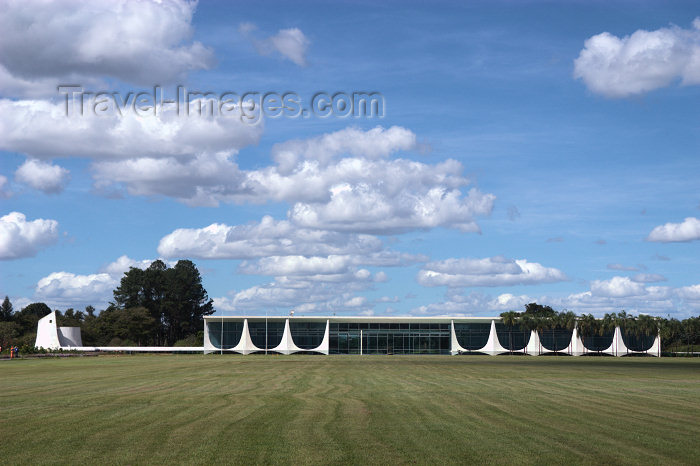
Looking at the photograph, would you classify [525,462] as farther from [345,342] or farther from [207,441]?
[345,342]

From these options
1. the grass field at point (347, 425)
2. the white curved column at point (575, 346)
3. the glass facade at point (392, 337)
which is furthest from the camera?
the glass facade at point (392, 337)

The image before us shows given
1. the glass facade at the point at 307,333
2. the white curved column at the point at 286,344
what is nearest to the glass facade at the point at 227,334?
the white curved column at the point at 286,344

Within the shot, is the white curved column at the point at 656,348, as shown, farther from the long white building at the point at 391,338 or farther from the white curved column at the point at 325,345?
the white curved column at the point at 325,345

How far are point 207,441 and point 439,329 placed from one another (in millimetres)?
108721

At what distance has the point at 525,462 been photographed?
14.4 metres

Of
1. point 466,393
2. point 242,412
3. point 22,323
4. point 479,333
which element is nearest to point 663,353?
point 479,333

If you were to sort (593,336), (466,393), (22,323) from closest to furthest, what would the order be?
1. (466,393)
2. (593,336)
3. (22,323)

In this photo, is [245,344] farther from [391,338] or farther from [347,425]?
[347,425]

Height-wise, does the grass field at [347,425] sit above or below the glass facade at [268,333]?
above

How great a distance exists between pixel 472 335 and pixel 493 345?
13.8 ft

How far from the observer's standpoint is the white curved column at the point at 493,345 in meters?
119

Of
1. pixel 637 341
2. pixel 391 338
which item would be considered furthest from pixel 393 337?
pixel 637 341

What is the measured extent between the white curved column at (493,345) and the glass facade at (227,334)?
4063 cm

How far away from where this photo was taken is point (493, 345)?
393ft
